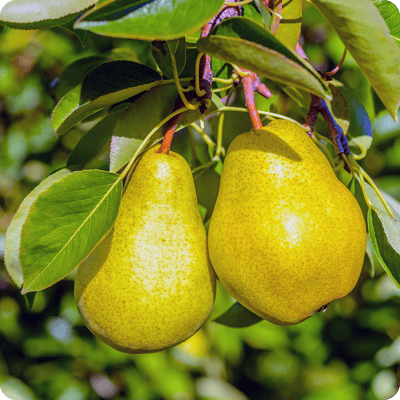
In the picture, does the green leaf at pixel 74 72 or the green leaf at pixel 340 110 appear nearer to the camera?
the green leaf at pixel 340 110

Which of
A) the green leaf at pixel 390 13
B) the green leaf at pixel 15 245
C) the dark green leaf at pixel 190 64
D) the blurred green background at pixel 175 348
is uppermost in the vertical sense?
the green leaf at pixel 390 13

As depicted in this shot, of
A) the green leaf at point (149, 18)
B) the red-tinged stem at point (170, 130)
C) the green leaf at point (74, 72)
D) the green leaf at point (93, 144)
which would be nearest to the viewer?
the green leaf at point (149, 18)

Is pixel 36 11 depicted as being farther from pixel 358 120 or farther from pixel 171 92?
pixel 358 120

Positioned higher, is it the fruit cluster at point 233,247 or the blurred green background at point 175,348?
the fruit cluster at point 233,247

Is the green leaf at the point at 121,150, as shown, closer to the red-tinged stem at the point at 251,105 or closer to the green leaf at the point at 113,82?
the green leaf at the point at 113,82

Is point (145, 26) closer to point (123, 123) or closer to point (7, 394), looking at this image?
point (123, 123)

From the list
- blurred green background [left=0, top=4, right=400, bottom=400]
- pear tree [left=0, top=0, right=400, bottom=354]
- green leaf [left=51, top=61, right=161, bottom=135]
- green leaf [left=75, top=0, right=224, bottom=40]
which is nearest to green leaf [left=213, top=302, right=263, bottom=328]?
pear tree [left=0, top=0, right=400, bottom=354]

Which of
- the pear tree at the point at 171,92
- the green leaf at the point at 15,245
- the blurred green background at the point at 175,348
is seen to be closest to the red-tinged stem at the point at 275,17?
the pear tree at the point at 171,92
